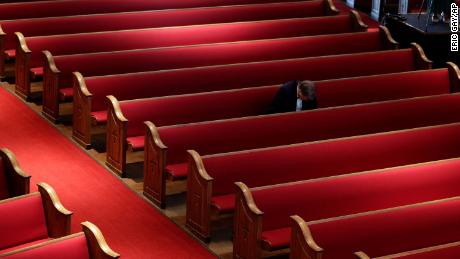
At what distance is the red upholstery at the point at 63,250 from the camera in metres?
5.06

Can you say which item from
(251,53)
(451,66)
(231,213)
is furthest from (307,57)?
(231,213)

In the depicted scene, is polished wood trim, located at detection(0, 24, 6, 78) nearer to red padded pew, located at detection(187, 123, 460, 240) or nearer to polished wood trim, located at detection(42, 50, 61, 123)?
polished wood trim, located at detection(42, 50, 61, 123)

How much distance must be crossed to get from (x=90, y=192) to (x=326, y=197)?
1.79m

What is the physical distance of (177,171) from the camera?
6785mm

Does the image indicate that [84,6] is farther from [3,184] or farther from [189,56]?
[3,184]

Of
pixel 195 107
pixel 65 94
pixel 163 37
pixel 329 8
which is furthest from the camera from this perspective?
pixel 329 8

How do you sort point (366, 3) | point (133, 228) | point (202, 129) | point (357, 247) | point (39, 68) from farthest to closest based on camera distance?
point (366, 3) < point (39, 68) < point (202, 129) < point (133, 228) < point (357, 247)

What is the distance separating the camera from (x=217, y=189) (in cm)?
654

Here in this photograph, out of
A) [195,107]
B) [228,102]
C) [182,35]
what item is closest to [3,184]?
[195,107]

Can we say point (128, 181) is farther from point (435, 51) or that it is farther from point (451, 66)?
point (435, 51)

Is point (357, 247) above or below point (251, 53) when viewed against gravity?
below

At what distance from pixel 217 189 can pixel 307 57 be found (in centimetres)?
274

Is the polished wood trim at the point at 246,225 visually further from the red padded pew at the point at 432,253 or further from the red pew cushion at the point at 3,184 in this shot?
the red pew cushion at the point at 3,184

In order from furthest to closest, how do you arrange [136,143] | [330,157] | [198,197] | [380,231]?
1. [136,143]
2. [330,157]
3. [198,197]
4. [380,231]
